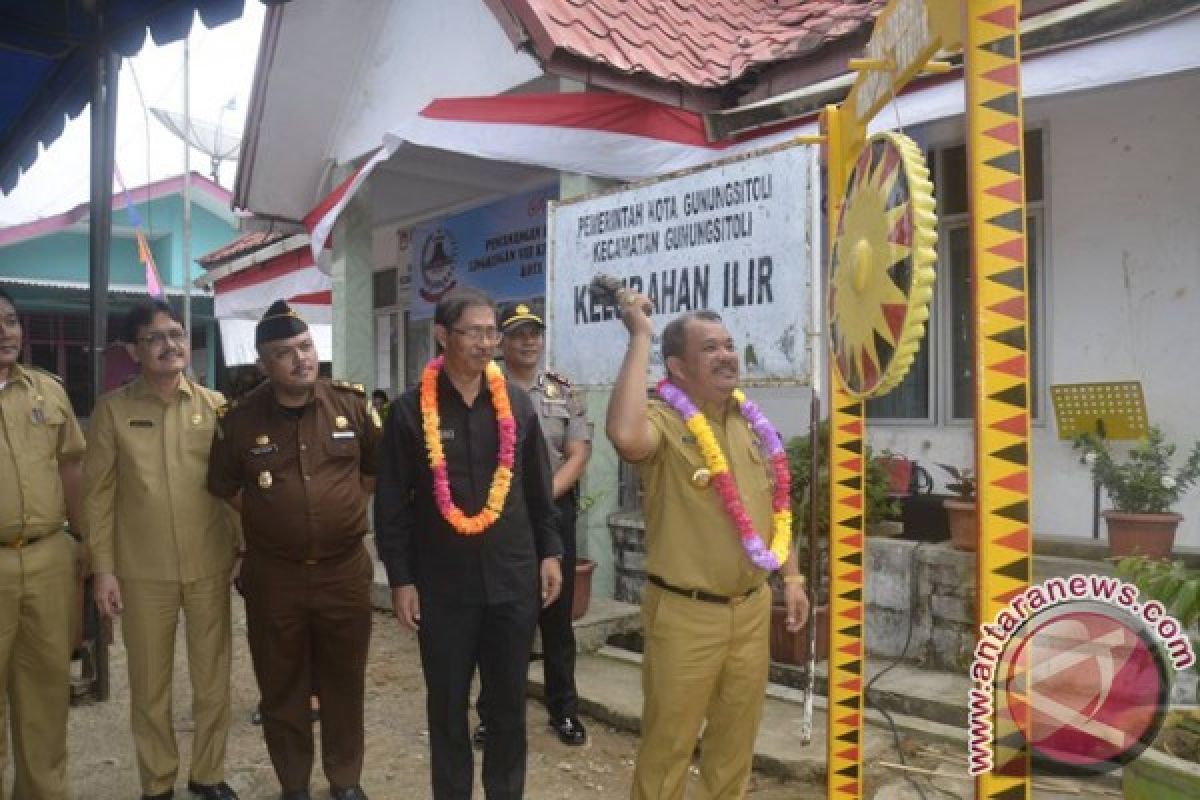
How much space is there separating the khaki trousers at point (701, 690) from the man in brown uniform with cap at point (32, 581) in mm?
2184

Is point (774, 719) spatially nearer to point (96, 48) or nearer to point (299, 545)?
point (299, 545)

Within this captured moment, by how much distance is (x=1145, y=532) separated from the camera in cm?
466

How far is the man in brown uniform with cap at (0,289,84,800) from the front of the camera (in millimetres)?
3441

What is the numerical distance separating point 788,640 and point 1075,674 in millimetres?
2249

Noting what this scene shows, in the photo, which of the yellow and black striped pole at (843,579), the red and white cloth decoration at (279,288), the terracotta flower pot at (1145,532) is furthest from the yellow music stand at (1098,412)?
the red and white cloth decoration at (279,288)

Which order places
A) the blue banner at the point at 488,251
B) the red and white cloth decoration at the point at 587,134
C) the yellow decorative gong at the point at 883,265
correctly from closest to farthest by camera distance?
1. the yellow decorative gong at the point at 883,265
2. the red and white cloth decoration at the point at 587,134
3. the blue banner at the point at 488,251

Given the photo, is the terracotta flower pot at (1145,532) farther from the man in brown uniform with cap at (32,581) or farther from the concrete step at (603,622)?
the man in brown uniform with cap at (32,581)

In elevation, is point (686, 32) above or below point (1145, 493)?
above

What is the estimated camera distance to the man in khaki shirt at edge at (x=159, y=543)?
3682 mm

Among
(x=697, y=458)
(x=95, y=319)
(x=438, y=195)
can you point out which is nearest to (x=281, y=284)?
(x=438, y=195)

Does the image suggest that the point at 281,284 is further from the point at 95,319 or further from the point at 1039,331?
the point at 1039,331

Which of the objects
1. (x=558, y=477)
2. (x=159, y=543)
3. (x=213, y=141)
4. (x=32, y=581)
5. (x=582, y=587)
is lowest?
(x=582, y=587)

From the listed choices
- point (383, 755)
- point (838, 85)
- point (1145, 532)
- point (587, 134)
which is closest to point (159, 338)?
point (383, 755)

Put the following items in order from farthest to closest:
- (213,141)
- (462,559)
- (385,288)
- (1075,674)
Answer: (213,141) < (385,288) < (462,559) < (1075,674)
